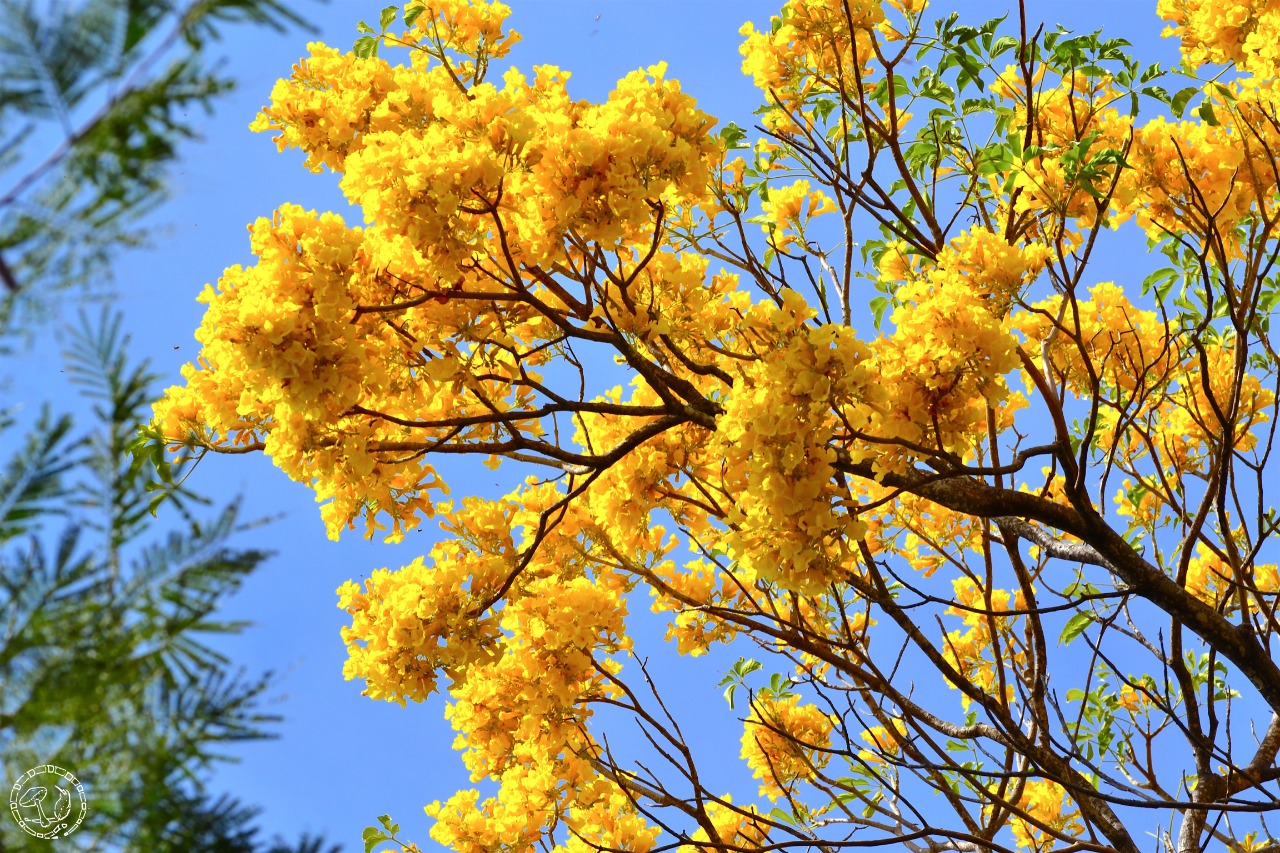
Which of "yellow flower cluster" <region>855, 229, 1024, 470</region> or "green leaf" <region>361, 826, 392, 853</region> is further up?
"yellow flower cluster" <region>855, 229, 1024, 470</region>

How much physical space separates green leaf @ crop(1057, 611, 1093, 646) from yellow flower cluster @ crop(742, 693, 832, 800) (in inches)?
57.3

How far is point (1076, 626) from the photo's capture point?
3.84m

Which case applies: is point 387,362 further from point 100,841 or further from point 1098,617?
point 1098,617

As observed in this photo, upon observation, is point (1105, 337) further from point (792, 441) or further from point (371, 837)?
point (371, 837)

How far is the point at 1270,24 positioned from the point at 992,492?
7.04 feet

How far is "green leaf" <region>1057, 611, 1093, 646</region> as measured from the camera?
3.83 metres

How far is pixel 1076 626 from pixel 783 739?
168 centimetres

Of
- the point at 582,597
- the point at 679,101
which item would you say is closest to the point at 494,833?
the point at 582,597

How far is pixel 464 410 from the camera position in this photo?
3994 millimetres

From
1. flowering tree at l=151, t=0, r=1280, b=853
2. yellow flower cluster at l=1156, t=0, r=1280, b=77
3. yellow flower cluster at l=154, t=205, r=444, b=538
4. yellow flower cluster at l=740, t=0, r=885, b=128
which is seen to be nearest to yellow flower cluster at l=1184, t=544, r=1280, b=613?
flowering tree at l=151, t=0, r=1280, b=853

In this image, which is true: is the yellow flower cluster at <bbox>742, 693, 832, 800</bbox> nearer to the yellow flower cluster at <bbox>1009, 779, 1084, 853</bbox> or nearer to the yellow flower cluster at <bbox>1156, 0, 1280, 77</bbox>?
the yellow flower cluster at <bbox>1009, 779, 1084, 853</bbox>

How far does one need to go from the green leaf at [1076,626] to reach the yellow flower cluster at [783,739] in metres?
1.46

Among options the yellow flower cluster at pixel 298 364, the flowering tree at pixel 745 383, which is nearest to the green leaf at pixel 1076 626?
the flowering tree at pixel 745 383

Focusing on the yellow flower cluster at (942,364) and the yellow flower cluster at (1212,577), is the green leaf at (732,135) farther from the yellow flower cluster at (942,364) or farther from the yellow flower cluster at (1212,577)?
the yellow flower cluster at (1212,577)
